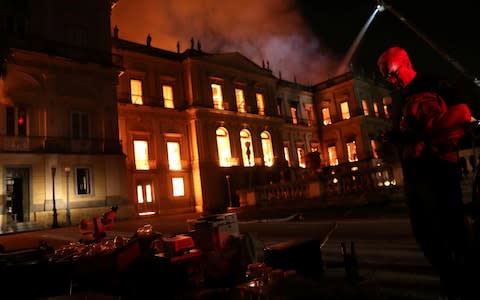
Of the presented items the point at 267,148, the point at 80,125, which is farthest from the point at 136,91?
the point at 267,148

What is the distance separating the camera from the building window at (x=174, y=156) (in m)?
25.3

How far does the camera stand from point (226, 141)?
27766 millimetres

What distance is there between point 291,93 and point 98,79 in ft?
71.3

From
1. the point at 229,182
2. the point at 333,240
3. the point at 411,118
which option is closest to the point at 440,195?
the point at 411,118

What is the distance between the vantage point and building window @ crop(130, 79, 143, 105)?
2461cm

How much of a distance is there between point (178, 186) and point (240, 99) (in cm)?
1017

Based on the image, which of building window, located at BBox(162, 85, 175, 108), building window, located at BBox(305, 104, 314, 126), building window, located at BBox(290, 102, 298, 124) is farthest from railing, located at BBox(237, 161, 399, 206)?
building window, located at BBox(305, 104, 314, 126)

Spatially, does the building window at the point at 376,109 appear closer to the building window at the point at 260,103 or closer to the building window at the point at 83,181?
the building window at the point at 260,103

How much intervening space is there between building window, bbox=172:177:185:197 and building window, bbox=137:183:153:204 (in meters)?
1.83

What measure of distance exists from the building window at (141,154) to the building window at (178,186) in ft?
7.84

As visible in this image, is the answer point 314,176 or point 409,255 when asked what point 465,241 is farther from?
point 314,176

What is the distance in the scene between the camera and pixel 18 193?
17891mm

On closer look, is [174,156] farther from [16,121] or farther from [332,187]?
[332,187]

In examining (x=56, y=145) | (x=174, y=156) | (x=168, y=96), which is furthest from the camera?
(x=168, y=96)
